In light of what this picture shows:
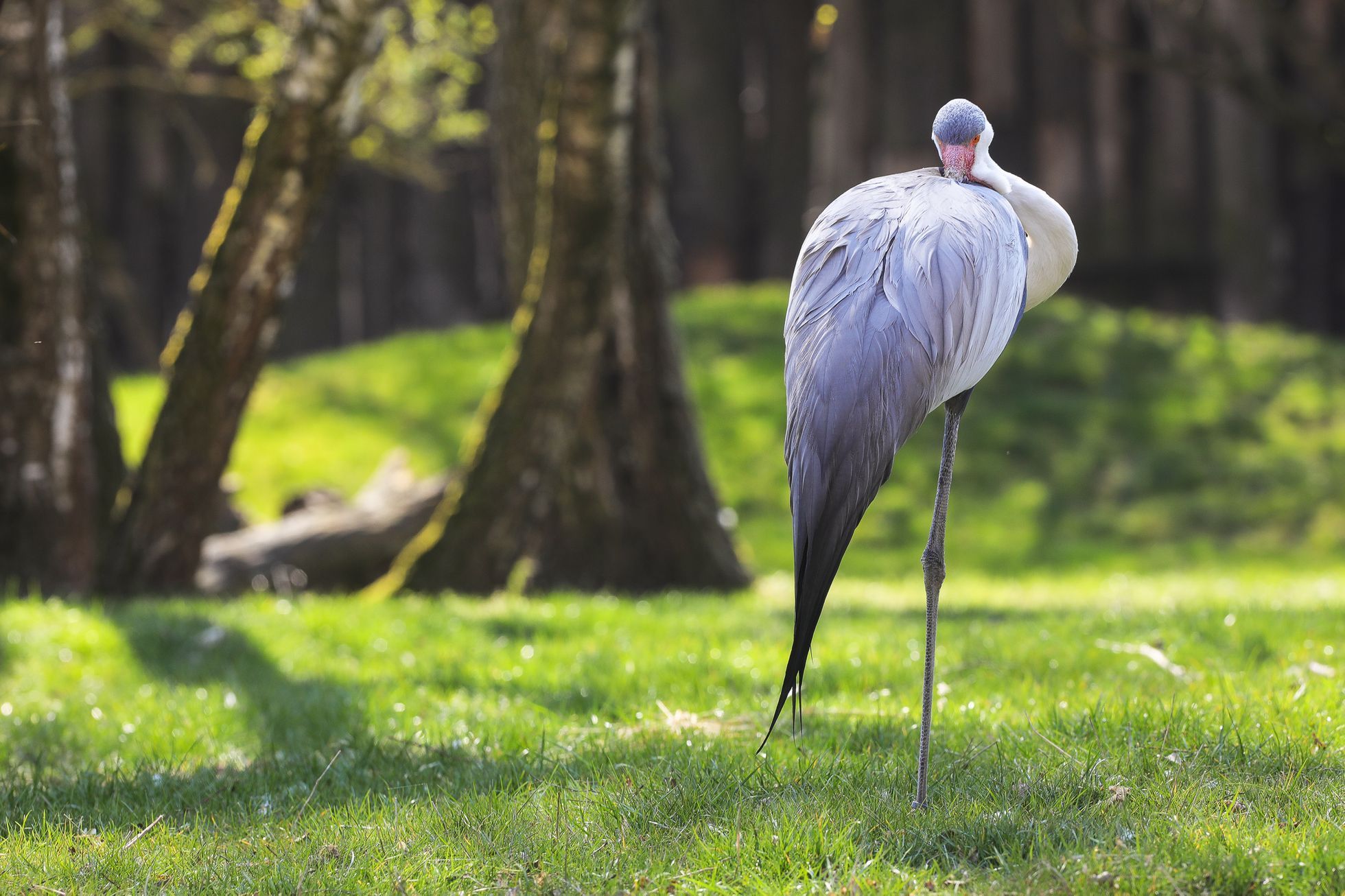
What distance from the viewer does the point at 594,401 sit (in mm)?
7930

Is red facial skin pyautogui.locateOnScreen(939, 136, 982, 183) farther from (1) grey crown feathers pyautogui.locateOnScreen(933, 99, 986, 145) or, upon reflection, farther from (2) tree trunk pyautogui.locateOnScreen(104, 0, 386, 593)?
(2) tree trunk pyautogui.locateOnScreen(104, 0, 386, 593)

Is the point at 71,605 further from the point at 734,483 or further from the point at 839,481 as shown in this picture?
the point at 734,483

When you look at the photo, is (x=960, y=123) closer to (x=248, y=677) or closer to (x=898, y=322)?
(x=898, y=322)

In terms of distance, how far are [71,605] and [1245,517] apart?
9028mm

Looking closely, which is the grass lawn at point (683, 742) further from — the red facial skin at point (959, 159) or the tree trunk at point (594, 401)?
the red facial skin at point (959, 159)

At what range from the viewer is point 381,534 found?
28.9 feet

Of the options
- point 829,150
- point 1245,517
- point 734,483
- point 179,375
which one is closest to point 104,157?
point 829,150

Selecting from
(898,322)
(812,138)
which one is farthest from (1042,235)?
(812,138)

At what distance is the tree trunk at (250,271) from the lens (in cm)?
697

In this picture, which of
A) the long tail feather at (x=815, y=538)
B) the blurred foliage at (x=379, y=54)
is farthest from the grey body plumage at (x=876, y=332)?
the blurred foliage at (x=379, y=54)

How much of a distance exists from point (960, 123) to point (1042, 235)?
40 centimetres

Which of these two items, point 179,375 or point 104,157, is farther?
point 104,157

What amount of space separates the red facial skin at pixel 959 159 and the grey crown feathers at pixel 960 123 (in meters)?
0.01

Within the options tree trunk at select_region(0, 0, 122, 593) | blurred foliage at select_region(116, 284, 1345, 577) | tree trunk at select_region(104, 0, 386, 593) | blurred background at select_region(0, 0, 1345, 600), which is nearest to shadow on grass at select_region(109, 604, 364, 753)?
tree trunk at select_region(104, 0, 386, 593)
